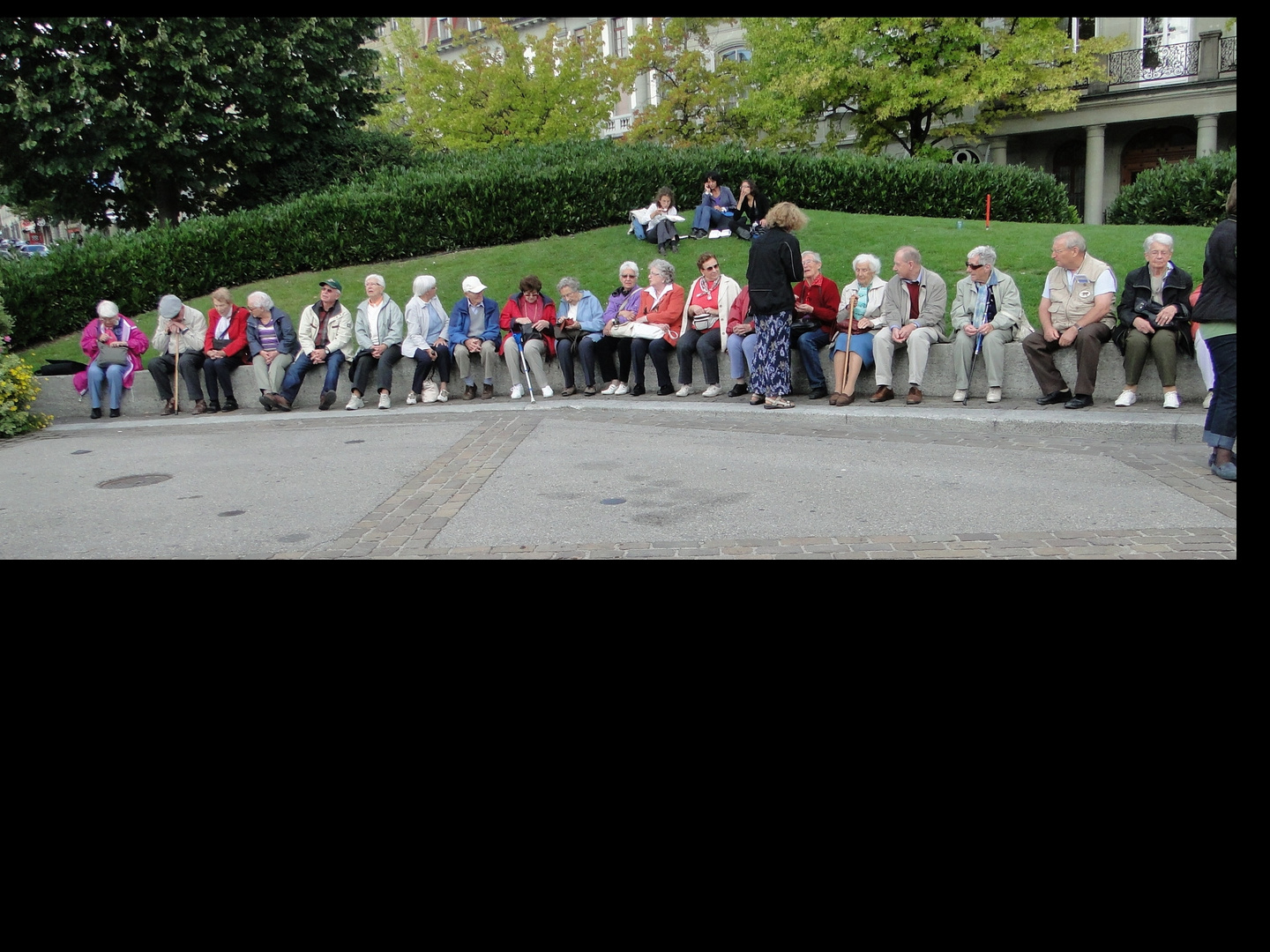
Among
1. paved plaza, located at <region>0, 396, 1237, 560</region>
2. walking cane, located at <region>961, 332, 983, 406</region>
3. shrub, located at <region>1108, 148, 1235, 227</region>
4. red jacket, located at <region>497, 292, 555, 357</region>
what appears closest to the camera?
paved plaza, located at <region>0, 396, 1237, 560</region>

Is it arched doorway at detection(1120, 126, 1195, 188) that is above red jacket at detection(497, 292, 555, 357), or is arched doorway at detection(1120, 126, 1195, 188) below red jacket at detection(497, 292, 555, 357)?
above

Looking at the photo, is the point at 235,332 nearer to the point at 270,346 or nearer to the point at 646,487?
the point at 270,346

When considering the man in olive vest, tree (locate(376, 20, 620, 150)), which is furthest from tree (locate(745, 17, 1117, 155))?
the man in olive vest

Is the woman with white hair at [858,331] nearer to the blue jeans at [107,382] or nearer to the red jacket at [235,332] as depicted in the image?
the red jacket at [235,332]

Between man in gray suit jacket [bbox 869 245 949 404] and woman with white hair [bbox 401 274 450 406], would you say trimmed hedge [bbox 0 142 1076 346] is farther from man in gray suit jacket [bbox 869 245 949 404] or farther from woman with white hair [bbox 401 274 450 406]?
man in gray suit jacket [bbox 869 245 949 404]

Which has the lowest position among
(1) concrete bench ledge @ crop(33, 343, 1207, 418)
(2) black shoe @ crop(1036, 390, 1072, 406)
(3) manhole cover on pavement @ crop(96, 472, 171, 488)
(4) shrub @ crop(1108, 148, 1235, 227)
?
(3) manhole cover on pavement @ crop(96, 472, 171, 488)

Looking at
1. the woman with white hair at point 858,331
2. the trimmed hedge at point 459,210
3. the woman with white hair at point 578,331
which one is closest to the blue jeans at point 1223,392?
the woman with white hair at point 858,331

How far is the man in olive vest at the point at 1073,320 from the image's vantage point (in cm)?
1014

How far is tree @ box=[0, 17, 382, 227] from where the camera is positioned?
65.0 ft

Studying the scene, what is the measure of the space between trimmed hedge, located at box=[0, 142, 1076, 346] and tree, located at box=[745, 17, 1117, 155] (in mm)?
8567
